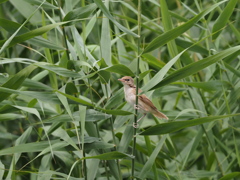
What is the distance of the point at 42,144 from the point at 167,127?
0.67 metres

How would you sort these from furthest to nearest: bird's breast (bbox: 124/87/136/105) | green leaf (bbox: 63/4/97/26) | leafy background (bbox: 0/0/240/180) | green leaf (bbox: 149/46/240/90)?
bird's breast (bbox: 124/87/136/105) < green leaf (bbox: 63/4/97/26) < leafy background (bbox: 0/0/240/180) < green leaf (bbox: 149/46/240/90)

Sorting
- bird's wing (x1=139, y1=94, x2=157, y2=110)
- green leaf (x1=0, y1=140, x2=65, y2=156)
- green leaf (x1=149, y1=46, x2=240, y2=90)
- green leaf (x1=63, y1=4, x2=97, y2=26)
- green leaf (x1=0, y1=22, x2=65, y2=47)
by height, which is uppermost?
green leaf (x1=63, y1=4, x2=97, y2=26)

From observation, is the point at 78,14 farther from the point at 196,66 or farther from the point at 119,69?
the point at 196,66

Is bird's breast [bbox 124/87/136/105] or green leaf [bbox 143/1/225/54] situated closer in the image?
green leaf [bbox 143/1/225/54]

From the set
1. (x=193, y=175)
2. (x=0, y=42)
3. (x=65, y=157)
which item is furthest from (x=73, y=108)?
(x=193, y=175)

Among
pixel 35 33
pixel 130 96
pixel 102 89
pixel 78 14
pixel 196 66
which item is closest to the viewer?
pixel 196 66

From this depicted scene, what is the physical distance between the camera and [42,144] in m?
2.35

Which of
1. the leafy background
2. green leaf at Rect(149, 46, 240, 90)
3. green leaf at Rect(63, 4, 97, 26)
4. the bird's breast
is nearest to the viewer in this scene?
green leaf at Rect(149, 46, 240, 90)

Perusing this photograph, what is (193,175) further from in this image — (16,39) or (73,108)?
(16,39)

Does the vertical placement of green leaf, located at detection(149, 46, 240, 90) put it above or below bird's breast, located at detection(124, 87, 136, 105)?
above

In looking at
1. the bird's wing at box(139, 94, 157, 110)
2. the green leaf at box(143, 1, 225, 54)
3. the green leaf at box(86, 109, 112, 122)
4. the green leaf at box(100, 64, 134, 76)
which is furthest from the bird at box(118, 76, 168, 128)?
the green leaf at box(143, 1, 225, 54)

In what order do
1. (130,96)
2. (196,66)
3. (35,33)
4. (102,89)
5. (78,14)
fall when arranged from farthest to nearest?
(102,89) → (130,96) → (78,14) → (35,33) → (196,66)

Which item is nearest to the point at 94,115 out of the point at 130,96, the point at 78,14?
the point at 130,96

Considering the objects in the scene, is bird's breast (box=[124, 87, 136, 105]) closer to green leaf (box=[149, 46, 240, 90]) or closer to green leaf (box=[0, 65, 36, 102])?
green leaf (box=[149, 46, 240, 90])
